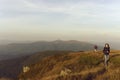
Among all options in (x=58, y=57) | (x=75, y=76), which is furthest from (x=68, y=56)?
(x=75, y=76)

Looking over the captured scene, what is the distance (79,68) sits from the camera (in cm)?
5291

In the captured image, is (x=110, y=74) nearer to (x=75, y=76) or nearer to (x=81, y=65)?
(x=75, y=76)

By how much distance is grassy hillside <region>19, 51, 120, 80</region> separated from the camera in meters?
35.6

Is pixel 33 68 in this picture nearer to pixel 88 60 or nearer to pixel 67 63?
pixel 67 63

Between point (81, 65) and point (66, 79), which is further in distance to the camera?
point (81, 65)

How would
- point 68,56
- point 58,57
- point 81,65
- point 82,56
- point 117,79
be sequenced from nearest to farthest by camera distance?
point 117,79, point 81,65, point 82,56, point 68,56, point 58,57

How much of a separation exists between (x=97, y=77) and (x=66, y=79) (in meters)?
4.18

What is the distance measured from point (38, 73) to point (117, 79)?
39.4 m

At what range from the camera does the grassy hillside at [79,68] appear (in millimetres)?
35625

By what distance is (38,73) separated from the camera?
6962 cm

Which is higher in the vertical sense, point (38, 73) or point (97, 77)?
point (97, 77)

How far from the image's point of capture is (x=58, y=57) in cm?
7294

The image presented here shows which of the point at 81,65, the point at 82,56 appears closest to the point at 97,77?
the point at 81,65

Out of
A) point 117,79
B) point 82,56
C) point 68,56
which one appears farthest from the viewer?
point 68,56
